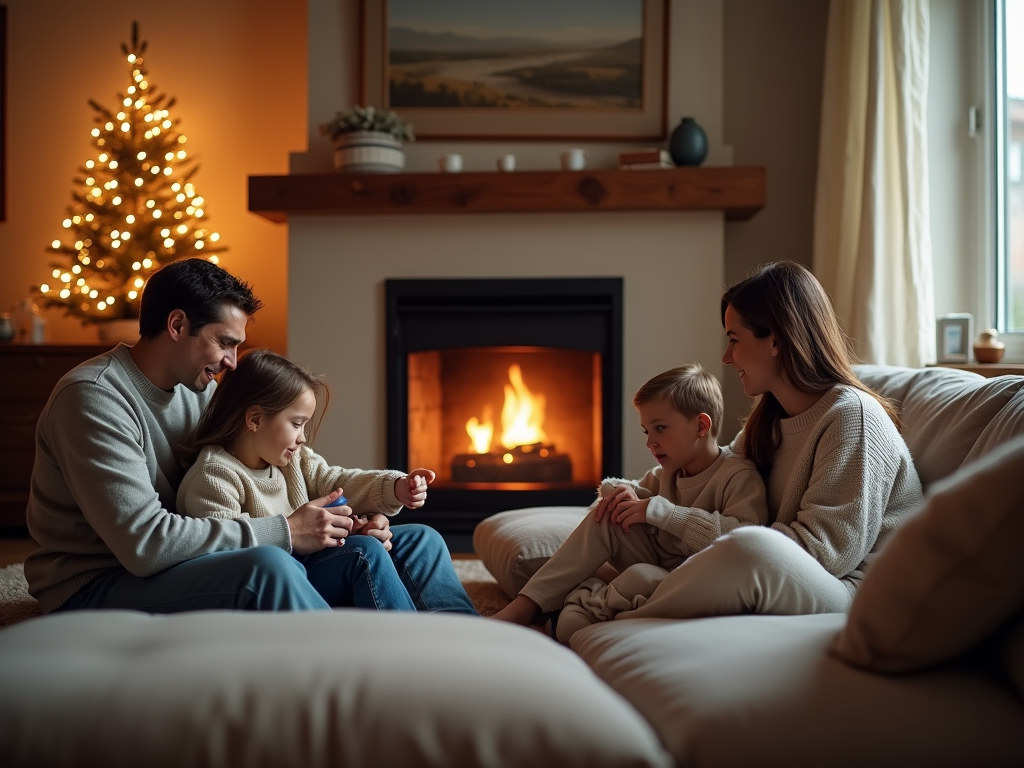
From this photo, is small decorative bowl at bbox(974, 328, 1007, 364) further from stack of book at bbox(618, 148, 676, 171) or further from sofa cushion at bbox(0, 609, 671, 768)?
sofa cushion at bbox(0, 609, 671, 768)

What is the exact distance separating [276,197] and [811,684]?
119 inches

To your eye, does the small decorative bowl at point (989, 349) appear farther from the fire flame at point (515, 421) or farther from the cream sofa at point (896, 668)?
the cream sofa at point (896, 668)

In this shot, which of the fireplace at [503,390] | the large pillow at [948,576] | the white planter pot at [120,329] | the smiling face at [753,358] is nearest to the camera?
the large pillow at [948,576]

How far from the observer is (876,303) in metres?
3.37

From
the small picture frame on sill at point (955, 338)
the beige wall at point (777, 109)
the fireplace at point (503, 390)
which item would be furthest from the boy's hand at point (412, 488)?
the beige wall at point (777, 109)

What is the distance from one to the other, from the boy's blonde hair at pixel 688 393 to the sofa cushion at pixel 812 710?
865 millimetres

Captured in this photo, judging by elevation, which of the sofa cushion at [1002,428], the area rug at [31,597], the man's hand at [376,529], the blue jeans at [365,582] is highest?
the sofa cushion at [1002,428]

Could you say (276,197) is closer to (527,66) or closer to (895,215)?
(527,66)

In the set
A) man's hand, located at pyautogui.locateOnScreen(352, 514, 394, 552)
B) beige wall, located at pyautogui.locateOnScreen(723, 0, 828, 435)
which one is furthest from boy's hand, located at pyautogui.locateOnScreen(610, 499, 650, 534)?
beige wall, located at pyautogui.locateOnScreen(723, 0, 828, 435)

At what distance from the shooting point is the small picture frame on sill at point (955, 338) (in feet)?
10.5

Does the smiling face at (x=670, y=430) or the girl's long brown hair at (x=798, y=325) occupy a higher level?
the girl's long brown hair at (x=798, y=325)

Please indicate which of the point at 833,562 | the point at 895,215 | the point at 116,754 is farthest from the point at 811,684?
the point at 895,215

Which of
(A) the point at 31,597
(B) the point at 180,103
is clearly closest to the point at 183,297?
(A) the point at 31,597

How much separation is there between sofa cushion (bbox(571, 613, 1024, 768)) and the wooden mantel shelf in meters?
2.53
